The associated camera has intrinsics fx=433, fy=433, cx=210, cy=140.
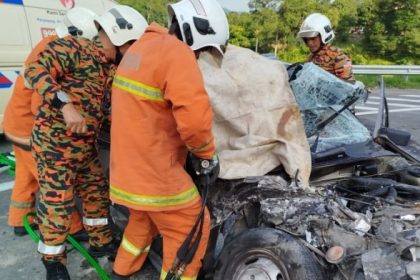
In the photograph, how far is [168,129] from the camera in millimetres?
2123

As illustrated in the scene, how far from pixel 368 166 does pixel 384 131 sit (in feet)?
1.52

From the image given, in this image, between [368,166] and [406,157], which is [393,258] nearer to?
[368,166]

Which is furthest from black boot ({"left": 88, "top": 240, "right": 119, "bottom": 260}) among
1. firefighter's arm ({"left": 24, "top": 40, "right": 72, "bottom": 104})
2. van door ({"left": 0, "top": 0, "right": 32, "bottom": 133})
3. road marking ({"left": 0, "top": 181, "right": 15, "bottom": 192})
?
van door ({"left": 0, "top": 0, "right": 32, "bottom": 133})

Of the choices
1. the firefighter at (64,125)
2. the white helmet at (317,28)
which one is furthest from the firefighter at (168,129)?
the white helmet at (317,28)

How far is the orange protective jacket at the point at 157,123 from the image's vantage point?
194 centimetres

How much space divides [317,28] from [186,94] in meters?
2.83

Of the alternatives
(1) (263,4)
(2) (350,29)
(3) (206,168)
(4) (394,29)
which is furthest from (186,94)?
(1) (263,4)

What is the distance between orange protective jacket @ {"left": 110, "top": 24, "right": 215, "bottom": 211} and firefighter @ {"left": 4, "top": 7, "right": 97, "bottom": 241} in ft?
3.99

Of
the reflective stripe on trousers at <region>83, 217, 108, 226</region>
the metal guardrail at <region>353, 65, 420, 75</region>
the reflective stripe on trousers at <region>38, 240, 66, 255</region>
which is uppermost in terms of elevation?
the reflective stripe on trousers at <region>38, 240, 66, 255</region>

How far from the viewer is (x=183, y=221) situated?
224 cm

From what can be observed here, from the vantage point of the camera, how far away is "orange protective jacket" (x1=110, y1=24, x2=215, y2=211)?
1941 millimetres

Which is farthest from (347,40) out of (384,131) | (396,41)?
(384,131)

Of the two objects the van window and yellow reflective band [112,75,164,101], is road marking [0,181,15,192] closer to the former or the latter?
the van window

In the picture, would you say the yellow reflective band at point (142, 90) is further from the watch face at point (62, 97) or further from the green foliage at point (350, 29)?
the green foliage at point (350, 29)
